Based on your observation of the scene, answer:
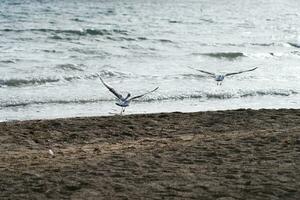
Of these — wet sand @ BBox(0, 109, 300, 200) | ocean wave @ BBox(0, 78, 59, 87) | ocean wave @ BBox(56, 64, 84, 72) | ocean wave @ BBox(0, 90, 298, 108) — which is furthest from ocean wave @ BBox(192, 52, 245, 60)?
wet sand @ BBox(0, 109, 300, 200)

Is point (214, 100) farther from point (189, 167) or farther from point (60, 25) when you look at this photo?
point (60, 25)

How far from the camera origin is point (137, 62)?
1778 cm

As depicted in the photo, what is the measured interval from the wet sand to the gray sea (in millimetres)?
1575

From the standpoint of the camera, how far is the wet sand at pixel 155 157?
582 cm

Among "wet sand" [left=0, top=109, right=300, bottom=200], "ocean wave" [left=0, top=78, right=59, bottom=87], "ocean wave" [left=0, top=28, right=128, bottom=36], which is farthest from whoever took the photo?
"ocean wave" [left=0, top=28, right=128, bottom=36]

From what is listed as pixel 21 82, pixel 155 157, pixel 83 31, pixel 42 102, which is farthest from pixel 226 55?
pixel 155 157

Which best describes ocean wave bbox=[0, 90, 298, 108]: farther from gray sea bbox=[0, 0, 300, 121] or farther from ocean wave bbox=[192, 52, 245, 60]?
ocean wave bbox=[192, 52, 245, 60]

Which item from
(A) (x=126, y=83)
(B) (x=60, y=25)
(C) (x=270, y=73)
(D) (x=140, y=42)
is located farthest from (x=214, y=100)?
(B) (x=60, y=25)

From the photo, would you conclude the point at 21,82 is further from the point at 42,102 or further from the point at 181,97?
the point at 181,97

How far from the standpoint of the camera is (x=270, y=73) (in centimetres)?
1672

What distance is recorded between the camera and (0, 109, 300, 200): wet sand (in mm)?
5820

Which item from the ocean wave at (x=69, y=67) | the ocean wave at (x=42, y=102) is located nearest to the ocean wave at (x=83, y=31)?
the ocean wave at (x=69, y=67)

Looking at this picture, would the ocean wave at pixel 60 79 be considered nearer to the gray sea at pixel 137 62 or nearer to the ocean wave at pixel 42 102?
the gray sea at pixel 137 62

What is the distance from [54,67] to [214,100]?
4.60m
